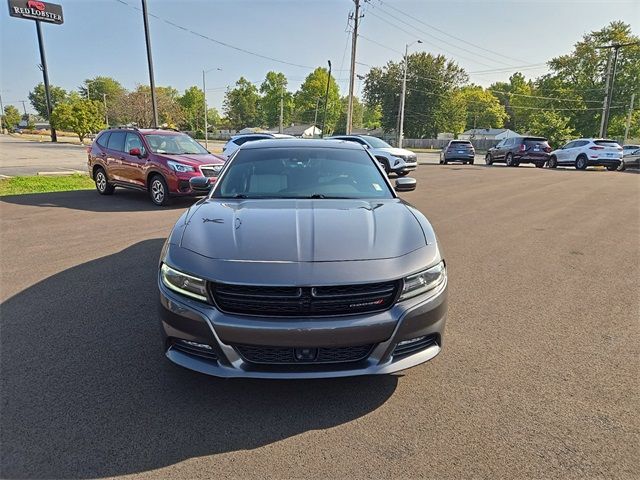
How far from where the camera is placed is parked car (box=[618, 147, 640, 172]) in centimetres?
2250

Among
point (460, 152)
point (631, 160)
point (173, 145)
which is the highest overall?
point (173, 145)

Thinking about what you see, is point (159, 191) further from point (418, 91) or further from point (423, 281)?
point (418, 91)

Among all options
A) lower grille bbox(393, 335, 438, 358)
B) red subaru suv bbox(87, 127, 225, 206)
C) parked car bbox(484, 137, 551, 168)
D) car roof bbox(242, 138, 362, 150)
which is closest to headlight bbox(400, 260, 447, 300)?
lower grille bbox(393, 335, 438, 358)

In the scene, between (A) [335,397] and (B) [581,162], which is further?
(B) [581,162]

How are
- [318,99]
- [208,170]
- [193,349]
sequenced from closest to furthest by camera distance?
[193,349], [208,170], [318,99]

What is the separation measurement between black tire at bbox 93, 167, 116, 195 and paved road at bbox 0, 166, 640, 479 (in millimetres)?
6347

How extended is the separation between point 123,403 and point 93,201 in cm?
880

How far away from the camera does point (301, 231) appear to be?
2621mm

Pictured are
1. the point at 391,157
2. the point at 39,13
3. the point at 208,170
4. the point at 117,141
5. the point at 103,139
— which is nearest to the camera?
the point at 208,170

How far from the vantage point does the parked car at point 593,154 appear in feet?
70.3

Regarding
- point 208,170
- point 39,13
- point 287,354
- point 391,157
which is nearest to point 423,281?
point 287,354

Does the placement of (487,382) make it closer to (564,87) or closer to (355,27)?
(355,27)

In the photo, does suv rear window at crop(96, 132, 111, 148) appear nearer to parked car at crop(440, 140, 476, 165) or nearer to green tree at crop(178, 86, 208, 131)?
parked car at crop(440, 140, 476, 165)

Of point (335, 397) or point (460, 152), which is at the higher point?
point (460, 152)
